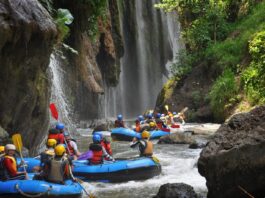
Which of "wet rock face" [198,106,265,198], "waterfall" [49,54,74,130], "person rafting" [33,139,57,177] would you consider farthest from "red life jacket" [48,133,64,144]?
"waterfall" [49,54,74,130]

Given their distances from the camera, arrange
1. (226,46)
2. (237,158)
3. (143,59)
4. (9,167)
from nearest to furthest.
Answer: (237,158)
(9,167)
(226,46)
(143,59)

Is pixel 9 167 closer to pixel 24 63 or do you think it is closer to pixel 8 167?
pixel 8 167

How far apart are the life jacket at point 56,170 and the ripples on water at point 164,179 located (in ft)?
3.32

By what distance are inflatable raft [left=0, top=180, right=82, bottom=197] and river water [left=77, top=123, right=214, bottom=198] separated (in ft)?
3.31

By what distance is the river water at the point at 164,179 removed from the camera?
333 inches

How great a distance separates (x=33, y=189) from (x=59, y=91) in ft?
37.6

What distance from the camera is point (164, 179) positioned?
9742 mm

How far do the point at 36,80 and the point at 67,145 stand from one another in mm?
1766

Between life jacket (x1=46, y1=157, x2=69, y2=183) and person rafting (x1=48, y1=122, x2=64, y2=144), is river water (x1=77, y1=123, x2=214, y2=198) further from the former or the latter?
person rafting (x1=48, y1=122, x2=64, y2=144)

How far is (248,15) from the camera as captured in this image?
24.7 m

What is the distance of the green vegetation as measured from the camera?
17.8 metres

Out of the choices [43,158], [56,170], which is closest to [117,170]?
[43,158]

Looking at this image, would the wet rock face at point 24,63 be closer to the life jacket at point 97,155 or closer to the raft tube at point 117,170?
the raft tube at point 117,170

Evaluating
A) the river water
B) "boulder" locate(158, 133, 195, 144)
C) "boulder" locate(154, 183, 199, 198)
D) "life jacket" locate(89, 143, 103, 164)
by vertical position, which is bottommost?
"boulder" locate(158, 133, 195, 144)
